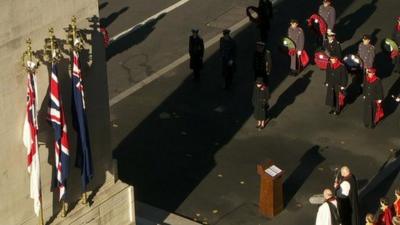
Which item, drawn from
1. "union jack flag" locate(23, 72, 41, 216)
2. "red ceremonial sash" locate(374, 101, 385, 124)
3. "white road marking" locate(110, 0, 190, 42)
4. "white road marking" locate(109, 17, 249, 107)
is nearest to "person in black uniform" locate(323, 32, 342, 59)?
"red ceremonial sash" locate(374, 101, 385, 124)

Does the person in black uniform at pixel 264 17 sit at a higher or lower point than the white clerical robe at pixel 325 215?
lower

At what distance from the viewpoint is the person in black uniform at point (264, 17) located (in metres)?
27.6

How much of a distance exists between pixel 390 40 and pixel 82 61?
11.2 m

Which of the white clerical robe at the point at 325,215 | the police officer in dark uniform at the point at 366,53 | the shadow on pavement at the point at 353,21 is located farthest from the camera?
the shadow on pavement at the point at 353,21

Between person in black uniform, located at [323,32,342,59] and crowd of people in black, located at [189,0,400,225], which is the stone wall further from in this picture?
person in black uniform, located at [323,32,342,59]

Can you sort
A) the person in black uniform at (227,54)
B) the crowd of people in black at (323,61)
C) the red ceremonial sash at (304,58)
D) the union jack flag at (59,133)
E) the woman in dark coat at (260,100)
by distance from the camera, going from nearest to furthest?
the union jack flag at (59,133)
the woman in dark coat at (260,100)
the crowd of people in black at (323,61)
the person in black uniform at (227,54)
the red ceremonial sash at (304,58)

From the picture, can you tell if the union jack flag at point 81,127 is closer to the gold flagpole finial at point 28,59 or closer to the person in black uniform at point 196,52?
the gold flagpole finial at point 28,59

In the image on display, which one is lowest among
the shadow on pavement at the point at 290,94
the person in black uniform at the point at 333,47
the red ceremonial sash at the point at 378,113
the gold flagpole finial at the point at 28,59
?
the shadow on pavement at the point at 290,94

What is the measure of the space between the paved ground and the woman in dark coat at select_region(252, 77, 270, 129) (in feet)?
1.34

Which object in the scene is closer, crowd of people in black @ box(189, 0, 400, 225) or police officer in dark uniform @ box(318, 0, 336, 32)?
crowd of people in black @ box(189, 0, 400, 225)

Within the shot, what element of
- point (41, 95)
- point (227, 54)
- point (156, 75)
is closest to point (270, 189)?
point (41, 95)

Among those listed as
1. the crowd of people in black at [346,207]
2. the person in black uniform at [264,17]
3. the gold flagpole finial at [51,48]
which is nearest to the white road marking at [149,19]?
the person in black uniform at [264,17]

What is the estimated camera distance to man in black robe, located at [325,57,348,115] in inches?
932

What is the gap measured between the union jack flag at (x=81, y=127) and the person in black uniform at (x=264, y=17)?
1104 cm
